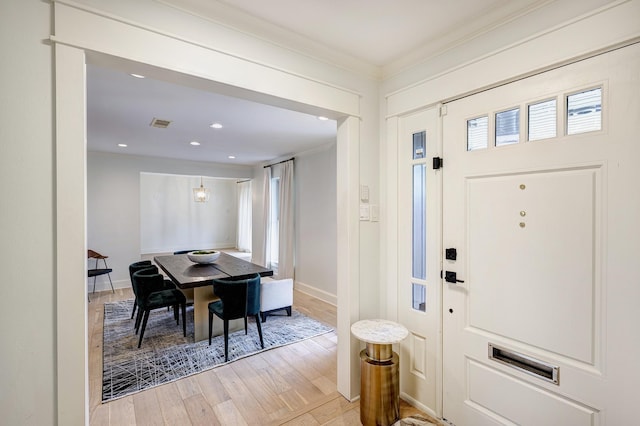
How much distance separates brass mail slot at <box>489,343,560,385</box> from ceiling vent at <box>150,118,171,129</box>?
4046mm

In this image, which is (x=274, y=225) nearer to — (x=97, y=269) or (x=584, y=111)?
(x=97, y=269)

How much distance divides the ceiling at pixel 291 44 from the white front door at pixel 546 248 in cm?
49

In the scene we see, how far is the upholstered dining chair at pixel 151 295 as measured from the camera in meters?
3.32

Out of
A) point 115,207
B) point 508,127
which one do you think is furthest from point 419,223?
point 115,207

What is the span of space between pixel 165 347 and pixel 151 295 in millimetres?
671

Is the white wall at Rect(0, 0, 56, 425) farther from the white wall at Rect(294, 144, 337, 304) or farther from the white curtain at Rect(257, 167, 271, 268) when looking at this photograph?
the white curtain at Rect(257, 167, 271, 268)

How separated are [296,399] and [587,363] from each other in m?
1.94

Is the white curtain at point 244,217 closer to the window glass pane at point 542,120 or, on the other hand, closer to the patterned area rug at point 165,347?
the patterned area rug at point 165,347

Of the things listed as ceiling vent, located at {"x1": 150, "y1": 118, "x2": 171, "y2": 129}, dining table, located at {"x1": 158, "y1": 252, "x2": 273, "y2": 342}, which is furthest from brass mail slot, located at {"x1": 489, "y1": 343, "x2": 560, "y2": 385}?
ceiling vent, located at {"x1": 150, "y1": 118, "x2": 171, "y2": 129}

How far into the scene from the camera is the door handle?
1963mm

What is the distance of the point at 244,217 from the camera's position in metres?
10.3

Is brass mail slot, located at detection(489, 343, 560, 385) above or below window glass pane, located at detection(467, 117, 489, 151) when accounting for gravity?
below

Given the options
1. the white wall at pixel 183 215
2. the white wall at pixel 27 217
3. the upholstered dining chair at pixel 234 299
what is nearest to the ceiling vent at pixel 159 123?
the upholstered dining chair at pixel 234 299

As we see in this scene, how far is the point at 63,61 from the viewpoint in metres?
1.29
